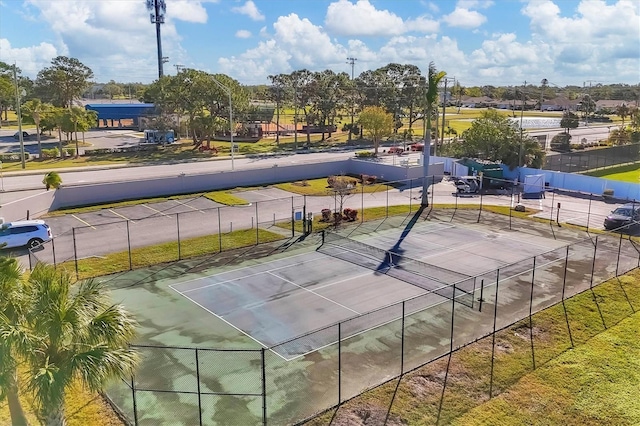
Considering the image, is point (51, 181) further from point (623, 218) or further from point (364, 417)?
point (623, 218)

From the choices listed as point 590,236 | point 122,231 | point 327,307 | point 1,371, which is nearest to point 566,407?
point 327,307

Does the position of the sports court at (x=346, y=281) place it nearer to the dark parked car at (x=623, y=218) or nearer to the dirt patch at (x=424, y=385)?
the dirt patch at (x=424, y=385)

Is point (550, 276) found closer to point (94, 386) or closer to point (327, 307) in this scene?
point (327, 307)

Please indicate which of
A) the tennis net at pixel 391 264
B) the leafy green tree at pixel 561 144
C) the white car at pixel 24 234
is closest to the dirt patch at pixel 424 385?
the tennis net at pixel 391 264

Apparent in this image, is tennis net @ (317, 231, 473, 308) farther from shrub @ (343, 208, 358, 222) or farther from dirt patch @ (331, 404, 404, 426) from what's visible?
dirt patch @ (331, 404, 404, 426)

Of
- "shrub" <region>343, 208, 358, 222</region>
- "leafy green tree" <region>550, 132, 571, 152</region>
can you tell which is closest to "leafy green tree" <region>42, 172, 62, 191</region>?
"shrub" <region>343, 208, 358, 222</region>
